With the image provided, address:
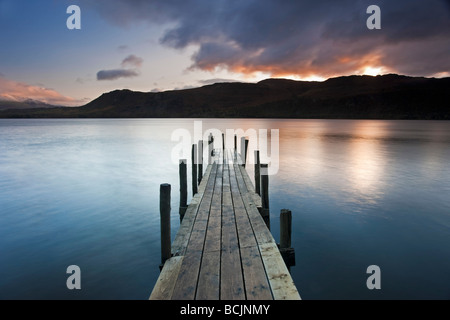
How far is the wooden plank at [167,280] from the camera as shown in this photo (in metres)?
3.42

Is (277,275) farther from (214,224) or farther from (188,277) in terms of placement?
(214,224)

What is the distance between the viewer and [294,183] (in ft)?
48.0

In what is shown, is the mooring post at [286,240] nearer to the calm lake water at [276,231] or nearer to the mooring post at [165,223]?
the calm lake water at [276,231]

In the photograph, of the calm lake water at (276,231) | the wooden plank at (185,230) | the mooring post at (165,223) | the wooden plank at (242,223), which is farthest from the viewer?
the calm lake water at (276,231)

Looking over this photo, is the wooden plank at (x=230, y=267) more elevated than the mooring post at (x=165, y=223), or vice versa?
the mooring post at (x=165, y=223)

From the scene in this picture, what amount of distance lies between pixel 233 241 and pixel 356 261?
3.71 m

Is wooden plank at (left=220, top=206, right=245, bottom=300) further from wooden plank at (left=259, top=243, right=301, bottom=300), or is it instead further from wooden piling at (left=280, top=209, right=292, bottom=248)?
wooden piling at (left=280, top=209, right=292, bottom=248)

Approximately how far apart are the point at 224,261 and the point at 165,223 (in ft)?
4.26

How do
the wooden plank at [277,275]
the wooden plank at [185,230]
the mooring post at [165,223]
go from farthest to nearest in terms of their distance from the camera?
the wooden plank at [185,230]
the mooring post at [165,223]
the wooden plank at [277,275]

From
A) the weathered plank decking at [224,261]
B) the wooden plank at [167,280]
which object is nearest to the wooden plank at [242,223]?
the weathered plank decking at [224,261]

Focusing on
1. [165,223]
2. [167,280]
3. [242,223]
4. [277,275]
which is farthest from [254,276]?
[242,223]
